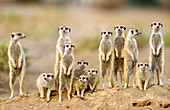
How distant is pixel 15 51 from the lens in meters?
5.92

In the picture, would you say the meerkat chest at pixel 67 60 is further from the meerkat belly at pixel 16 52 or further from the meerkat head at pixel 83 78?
the meerkat belly at pixel 16 52

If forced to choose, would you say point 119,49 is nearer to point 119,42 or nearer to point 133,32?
point 119,42

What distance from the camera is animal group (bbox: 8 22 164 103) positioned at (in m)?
5.69

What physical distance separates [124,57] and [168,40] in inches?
287

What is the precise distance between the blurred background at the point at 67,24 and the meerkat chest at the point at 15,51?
1629 millimetres

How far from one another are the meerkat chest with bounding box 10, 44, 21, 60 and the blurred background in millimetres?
1629

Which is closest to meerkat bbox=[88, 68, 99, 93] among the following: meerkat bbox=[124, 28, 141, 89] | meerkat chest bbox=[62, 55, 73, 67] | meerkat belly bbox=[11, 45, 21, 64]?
meerkat chest bbox=[62, 55, 73, 67]

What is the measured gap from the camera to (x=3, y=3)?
2450 cm

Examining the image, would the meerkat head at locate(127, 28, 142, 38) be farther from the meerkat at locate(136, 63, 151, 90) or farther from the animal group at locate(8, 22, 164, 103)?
the meerkat at locate(136, 63, 151, 90)

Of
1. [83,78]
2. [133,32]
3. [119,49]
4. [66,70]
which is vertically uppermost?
[133,32]

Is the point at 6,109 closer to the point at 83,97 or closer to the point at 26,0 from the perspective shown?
the point at 83,97

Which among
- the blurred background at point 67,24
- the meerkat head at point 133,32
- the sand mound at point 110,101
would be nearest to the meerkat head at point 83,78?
the sand mound at point 110,101

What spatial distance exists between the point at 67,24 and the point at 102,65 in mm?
13081

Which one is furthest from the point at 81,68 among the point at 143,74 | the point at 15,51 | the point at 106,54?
the point at 15,51
